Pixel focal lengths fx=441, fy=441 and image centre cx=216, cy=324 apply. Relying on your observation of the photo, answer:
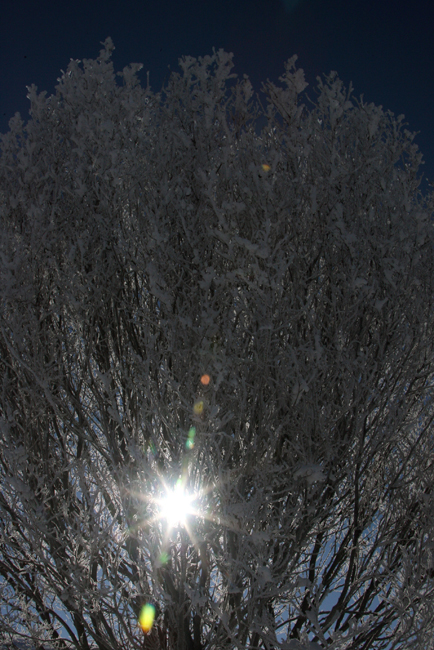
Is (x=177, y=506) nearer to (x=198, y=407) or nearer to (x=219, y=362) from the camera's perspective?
(x=198, y=407)

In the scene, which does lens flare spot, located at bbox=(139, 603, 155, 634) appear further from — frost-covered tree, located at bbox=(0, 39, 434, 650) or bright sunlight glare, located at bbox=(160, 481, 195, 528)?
bright sunlight glare, located at bbox=(160, 481, 195, 528)

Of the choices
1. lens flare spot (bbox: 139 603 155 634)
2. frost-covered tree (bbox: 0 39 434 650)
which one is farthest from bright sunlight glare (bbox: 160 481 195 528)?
lens flare spot (bbox: 139 603 155 634)

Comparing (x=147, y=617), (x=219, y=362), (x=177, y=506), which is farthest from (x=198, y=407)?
(x=147, y=617)

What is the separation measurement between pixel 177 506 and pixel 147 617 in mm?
1866

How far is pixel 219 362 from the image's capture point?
3873 millimetres

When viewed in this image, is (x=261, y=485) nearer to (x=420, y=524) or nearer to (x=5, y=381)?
(x=420, y=524)

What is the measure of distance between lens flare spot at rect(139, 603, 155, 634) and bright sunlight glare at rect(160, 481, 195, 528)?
158cm

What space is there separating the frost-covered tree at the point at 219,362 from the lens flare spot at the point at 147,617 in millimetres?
32

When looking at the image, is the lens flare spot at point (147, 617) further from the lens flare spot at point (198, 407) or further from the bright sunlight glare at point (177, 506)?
the lens flare spot at point (198, 407)

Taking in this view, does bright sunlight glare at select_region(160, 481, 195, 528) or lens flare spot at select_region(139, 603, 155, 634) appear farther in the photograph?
lens flare spot at select_region(139, 603, 155, 634)

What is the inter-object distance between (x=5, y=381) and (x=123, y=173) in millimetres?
2723

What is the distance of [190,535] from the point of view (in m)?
4.00

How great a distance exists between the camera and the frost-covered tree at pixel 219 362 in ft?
13.2

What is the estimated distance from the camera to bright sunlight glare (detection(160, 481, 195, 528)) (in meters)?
4.07
